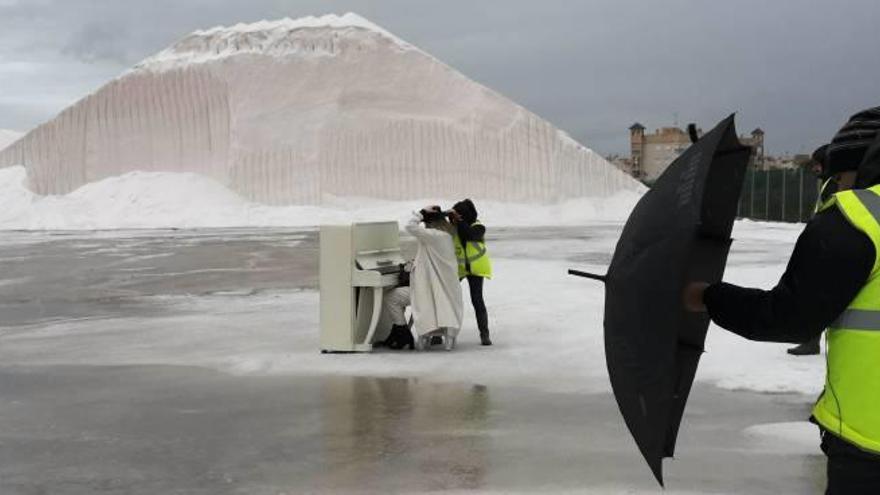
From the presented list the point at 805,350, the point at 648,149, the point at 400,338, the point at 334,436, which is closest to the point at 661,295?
the point at 334,436

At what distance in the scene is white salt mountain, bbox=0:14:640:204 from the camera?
56906mm

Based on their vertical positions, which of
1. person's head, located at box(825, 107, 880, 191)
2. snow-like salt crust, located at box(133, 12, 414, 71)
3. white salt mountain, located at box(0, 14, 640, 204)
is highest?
snow-like salt crust, located at box(133, 12, 414, 71)

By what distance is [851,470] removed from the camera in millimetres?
2463

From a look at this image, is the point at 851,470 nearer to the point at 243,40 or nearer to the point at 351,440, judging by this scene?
the point at 351,440

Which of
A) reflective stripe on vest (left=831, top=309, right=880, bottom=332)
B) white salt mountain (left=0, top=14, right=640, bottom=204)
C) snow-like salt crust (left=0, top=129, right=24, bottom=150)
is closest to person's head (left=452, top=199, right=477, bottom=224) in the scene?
reflective stripe on vest (left=831, top=309, right=880, bottom=332)

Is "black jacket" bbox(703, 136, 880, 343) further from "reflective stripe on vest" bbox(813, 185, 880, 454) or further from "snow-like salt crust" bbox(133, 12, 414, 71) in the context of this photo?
"snow-like salt crust" bbox(133, 12, 414, 71)

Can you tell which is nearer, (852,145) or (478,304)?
(852,145)

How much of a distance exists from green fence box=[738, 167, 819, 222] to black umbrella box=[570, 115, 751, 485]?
37874 millimetres

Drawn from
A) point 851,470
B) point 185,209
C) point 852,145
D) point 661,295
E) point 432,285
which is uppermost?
point 852,145

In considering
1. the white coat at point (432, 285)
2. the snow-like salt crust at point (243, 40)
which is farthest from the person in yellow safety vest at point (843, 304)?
the snow-like salt crust at point (243, 40)

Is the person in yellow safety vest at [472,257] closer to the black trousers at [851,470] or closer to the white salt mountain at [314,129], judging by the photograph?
the black trousers at [851,470]

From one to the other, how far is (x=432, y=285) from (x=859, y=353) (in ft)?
24.0

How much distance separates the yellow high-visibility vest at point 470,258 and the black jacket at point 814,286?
7611mm

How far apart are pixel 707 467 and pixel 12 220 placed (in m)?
51.6
